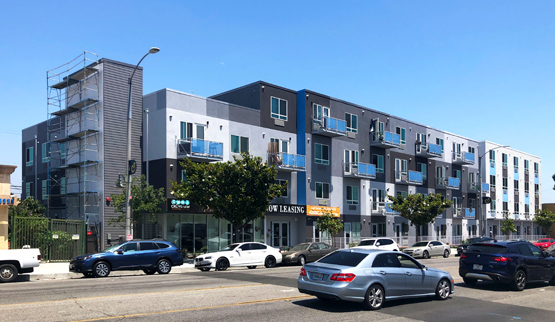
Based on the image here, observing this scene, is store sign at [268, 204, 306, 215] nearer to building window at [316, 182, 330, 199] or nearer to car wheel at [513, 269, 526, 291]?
building window at [316, 182, 330, 199]

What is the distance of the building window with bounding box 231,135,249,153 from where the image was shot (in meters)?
36.4

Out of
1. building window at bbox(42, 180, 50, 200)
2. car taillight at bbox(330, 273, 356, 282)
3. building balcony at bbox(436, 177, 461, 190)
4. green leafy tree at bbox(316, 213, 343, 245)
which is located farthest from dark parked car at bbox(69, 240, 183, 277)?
building balcony at bbox(436, 177, 461, 190)

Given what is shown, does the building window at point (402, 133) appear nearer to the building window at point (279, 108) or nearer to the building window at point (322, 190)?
the building window at point (322, 190)

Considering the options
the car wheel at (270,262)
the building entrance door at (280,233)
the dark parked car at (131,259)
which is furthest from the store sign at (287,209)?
the dark parked car at (131,259)

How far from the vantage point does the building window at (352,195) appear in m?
44.9

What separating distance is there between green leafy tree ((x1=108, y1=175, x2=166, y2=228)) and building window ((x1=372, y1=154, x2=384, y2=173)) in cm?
2305

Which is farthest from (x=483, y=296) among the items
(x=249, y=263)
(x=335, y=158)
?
(x=335, y=158)

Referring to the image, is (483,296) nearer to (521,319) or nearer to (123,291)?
(521,319)

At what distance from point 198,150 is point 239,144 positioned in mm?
4469

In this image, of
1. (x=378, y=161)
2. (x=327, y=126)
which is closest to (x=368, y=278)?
(x=327, y=126)

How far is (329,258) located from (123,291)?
20.3ft

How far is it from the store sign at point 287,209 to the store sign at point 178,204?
6628 mm

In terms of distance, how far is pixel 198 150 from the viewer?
108ft

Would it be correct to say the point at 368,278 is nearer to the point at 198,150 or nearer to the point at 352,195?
the point at 198,150
